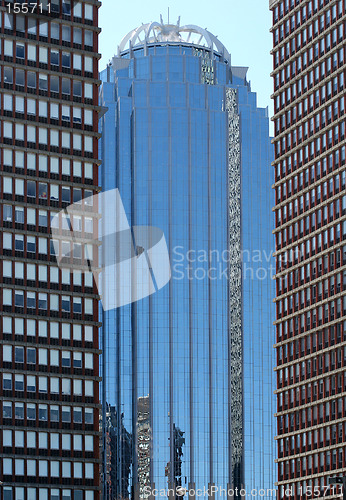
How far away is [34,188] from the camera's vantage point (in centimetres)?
15600

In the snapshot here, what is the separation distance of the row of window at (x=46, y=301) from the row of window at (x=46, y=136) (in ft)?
64.3

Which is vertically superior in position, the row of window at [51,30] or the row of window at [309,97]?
the row of window at [51,30]

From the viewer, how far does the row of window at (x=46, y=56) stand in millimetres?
157625

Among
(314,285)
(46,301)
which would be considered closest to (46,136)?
(46,301)

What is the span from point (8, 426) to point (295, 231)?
49.3 metres

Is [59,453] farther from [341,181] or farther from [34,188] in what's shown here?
[341,181]

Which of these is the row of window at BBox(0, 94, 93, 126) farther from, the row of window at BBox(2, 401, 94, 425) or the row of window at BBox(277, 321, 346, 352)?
the row of window at BBox(277, 321, 346, 352)

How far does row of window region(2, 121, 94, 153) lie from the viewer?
15562 cm

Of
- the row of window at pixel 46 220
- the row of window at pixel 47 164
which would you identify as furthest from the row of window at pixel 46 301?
the row of window at pixel 47 164

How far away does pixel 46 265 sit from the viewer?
154625 mm

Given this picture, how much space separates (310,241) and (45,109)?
1567 inches

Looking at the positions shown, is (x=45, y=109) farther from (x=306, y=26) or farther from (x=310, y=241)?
(x=310, y=241)

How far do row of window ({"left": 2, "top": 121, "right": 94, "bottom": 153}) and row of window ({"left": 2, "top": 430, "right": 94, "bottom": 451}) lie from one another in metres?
37.0

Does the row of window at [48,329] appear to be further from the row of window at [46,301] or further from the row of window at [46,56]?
the row of window at [46,56]
